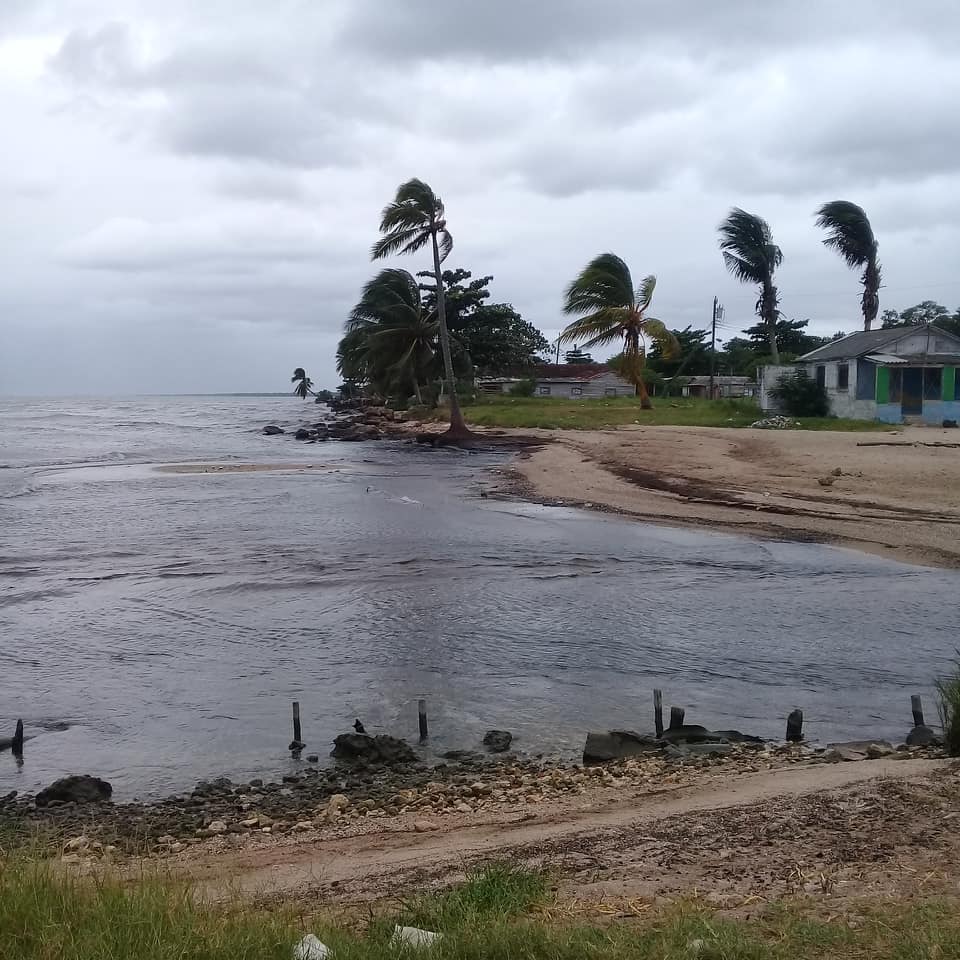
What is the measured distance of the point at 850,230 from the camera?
156 feet

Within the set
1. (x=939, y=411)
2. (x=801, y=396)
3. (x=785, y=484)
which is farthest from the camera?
(x=801, y=396)

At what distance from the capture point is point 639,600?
15.1m

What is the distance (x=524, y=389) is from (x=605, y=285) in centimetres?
2386

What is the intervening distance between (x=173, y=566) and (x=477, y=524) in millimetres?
6884

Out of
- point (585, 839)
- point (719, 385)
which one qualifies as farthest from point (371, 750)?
point (719, 385)

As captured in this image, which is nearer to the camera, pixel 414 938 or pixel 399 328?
pixel 414 938

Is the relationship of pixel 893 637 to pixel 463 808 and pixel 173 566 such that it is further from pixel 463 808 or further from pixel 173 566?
pixel 173 566

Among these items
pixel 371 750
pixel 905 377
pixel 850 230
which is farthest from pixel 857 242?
pixel 371 750

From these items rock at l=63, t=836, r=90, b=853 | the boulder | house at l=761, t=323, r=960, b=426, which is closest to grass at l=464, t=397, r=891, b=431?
house at l=761, t=323, r=960, b=426

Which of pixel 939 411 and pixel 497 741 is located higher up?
pixel 939 411

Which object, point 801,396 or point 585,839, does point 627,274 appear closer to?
point 801,396

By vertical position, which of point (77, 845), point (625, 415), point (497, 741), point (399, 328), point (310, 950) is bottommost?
point (497, 741)

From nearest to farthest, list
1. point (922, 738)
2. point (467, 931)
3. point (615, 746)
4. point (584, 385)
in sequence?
point (467, 931)
point (922, 738)
point (615, 746)
point (584, 385)

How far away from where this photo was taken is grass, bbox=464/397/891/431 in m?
38.4
